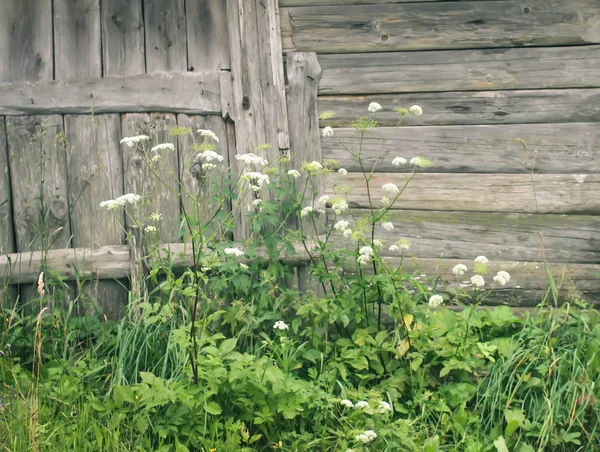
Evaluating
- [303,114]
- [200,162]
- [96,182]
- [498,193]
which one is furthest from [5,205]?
[498,193]

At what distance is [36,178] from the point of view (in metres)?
4.55

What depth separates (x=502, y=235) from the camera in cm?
457

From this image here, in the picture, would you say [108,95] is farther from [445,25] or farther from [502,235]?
[502,235]

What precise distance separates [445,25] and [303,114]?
101 centimetres

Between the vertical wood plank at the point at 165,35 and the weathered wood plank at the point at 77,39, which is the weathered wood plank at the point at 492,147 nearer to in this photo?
the vertical wood plank at the point at 165,35

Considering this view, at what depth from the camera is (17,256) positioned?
4.48 meters

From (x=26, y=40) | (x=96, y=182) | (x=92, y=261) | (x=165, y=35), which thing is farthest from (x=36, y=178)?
(x=165, y=35)

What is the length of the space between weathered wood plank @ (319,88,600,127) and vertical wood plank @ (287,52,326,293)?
0.09 m

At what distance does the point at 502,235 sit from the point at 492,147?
0.54 metres

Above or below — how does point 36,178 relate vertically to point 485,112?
below

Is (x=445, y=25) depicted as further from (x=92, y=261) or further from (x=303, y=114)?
(x=92, y=261)

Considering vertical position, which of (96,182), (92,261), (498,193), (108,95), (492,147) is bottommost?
(92,261)

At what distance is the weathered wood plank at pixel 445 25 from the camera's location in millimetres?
4551

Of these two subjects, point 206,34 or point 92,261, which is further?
point 206,34
